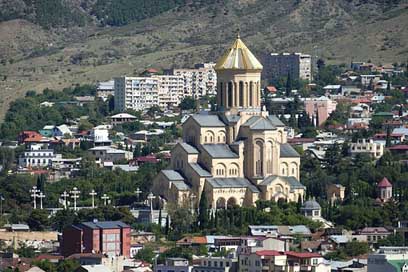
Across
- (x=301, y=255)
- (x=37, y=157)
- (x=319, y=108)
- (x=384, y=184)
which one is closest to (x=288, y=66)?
(x=319, y=108)

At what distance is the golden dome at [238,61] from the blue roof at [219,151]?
3.66 m

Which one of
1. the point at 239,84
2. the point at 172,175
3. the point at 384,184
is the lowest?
the point at 384,184

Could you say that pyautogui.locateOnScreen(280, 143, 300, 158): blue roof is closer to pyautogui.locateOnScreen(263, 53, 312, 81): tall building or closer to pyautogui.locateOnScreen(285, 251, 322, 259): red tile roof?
pyautogui.locateOnScreen(285, 251, 322, 259): red tile roof

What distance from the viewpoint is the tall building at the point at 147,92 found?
17300cm

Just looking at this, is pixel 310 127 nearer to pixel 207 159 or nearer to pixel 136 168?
pixel 136 168

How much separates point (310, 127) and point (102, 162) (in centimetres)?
1424

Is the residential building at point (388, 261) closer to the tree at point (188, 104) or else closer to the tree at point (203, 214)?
the tree at point (203, 214)

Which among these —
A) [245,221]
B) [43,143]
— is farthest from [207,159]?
[43,143]

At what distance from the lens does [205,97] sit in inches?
6900

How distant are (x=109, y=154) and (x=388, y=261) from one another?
4930 centimetres

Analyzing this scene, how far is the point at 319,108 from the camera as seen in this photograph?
Answer: 162750 mm

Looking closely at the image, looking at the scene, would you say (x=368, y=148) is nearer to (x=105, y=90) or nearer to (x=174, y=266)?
(x=174, y=266)

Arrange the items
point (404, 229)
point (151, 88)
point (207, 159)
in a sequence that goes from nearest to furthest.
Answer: point (404, 229)
point (207, 159)
point (151, 88)

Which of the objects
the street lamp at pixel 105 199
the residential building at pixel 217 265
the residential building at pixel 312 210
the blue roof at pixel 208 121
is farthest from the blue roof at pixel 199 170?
the residential building at pixel 217 265
